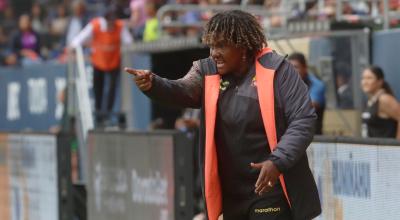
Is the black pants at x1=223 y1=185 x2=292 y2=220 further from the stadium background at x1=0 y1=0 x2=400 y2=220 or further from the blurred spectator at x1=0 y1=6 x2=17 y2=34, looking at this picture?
the blurred spectator at x1=0 y1=6 x2=17 y2=34

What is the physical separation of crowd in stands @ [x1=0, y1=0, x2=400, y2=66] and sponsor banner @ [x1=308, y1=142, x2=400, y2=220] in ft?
14.5

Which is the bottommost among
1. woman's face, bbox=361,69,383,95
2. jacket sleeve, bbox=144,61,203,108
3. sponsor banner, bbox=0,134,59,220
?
sponsor banner, bbox=0,134,59,220

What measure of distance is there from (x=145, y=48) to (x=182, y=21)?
102cm

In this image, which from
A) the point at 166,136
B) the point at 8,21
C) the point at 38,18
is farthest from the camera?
the point at 8,21

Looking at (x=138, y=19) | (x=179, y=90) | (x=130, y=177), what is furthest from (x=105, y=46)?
(x=179, y=90)

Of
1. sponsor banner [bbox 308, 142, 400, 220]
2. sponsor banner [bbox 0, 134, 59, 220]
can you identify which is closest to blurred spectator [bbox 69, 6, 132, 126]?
sponsor banner [bbox 0, 134, 59, 220]

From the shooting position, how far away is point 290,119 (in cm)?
558

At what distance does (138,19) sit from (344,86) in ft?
18.5

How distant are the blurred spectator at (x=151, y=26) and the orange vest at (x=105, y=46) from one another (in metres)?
0.44

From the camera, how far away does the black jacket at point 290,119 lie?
17.8 feet

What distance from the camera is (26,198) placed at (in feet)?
39.2

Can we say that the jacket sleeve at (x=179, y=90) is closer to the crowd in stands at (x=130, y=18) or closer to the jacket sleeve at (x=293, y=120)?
the jacket sleeve at (x=293, y=120)

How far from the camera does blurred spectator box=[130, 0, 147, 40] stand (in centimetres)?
1642

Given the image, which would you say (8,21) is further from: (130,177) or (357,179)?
(357,179)
